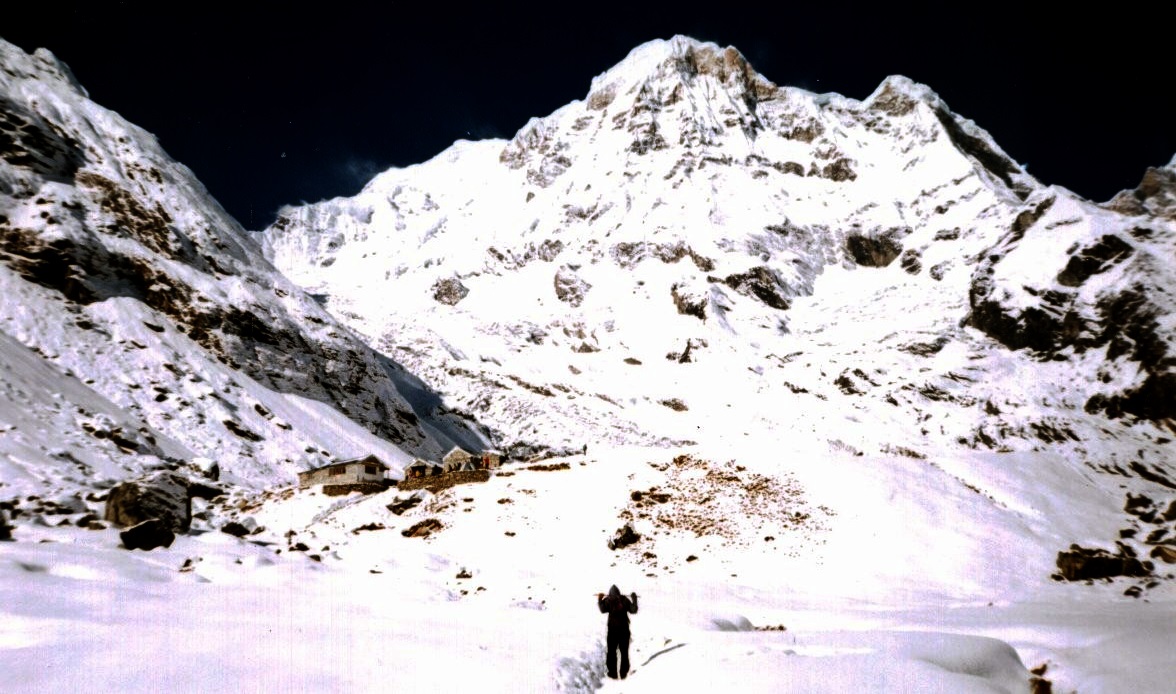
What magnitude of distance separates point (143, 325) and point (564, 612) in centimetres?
5977

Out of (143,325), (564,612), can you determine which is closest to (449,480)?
(564,612)


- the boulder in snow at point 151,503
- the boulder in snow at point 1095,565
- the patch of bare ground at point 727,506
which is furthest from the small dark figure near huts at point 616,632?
the boulder in snow at point 1095,565

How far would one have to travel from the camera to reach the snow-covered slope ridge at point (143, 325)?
44103mm

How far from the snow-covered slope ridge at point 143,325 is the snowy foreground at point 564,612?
21.8 m

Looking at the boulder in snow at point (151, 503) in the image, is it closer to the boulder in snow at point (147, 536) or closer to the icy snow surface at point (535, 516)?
the icy snow surface at point (535, 516)

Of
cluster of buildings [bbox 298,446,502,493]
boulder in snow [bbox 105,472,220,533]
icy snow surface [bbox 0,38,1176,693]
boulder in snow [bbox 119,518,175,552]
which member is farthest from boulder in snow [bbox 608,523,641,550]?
boulder in snow [bbox 119,518,175,552]

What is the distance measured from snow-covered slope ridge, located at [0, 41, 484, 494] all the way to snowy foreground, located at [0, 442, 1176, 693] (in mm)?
21843

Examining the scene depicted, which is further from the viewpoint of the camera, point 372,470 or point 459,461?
point 372,470

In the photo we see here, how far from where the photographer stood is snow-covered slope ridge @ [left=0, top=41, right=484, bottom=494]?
44103 millimetres

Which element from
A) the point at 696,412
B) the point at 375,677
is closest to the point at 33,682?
the point at 375,677

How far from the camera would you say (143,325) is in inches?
2308

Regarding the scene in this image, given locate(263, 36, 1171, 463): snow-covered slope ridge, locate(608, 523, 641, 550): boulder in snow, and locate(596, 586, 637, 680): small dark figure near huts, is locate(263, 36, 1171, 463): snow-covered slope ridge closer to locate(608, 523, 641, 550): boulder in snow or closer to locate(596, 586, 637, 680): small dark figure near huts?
locate(608, 523, 641, 550): boulder in snow

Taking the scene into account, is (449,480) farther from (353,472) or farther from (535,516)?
(353,472)

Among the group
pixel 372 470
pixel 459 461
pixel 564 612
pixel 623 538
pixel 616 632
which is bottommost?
pixel 564 612
